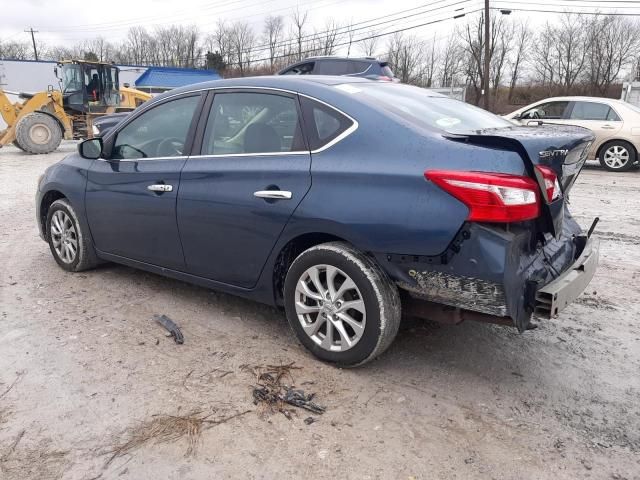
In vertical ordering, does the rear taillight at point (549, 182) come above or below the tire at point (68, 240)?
above

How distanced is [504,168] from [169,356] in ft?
7.35

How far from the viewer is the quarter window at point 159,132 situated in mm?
4051

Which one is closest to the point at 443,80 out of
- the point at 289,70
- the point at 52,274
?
the point at 289,70

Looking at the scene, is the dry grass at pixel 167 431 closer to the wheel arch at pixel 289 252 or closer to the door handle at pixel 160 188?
the wheel arch at pixel 289 252

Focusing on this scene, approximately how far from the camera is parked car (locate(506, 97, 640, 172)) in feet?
37.7

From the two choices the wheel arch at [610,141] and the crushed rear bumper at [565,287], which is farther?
the wheel arch at [610,141]

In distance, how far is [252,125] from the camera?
3.68 m

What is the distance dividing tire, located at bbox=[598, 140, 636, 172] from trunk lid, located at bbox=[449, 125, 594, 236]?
9591mm

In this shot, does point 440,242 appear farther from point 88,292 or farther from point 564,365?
point 88,292

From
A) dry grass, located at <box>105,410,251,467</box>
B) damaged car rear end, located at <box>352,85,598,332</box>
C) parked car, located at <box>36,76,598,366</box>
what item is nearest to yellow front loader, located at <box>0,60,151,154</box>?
parked car, located at <box>36,76,598,366</box>

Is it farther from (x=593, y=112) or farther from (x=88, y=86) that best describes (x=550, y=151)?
(x=88, y=86)

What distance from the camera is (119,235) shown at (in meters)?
4.45

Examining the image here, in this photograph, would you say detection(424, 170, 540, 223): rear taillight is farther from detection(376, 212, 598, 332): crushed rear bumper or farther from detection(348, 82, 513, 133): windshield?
detection(348, 82, 513, 133): windshield

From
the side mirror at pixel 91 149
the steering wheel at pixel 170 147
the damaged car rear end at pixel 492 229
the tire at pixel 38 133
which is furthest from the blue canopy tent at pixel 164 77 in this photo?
the damaged car rear end at pixel 492 229
